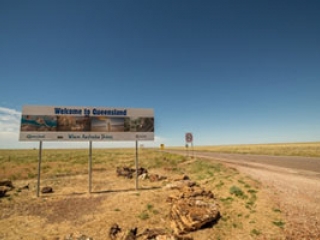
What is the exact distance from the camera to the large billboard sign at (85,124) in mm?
10539

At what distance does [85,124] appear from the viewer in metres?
11.1

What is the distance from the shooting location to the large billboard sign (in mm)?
10539

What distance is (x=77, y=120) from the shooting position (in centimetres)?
1108

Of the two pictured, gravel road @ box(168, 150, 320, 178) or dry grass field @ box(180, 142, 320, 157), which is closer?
gravel road @ box(168, 150, 320, 178)

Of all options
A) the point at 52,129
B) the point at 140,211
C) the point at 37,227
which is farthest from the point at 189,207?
the point at 52,129

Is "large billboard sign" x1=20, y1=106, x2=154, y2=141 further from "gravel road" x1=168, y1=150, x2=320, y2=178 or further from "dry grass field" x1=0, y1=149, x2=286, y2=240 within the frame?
"gravel road" x1=168, y1=150, x2=320, y2=178

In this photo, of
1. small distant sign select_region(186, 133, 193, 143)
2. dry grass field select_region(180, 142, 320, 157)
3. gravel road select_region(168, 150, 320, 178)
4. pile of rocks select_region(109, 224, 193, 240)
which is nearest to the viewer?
pile of rocks select_region(109, 224, 193, 240)

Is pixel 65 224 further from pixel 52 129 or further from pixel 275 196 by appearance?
pixel 275 196

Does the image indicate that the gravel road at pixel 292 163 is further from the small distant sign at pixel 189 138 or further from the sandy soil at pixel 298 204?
the small distant sign at pixel 189 138

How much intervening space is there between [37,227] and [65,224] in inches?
37.6

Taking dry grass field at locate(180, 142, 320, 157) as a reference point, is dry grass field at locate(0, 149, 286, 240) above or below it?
below

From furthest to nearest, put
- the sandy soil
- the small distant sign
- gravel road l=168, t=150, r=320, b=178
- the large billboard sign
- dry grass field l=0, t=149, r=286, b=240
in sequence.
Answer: the small distant sign, gravel road l=168, t=150, r=320, b=178, the large billboard sign, dry grass field l=0, t=149, r=286, b=240, the sandy soil

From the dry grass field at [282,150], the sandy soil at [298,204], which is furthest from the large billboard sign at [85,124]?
the dry grass field at [282,150]

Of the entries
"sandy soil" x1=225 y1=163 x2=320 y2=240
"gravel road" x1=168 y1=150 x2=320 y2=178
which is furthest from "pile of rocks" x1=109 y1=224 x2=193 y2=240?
"gravel road" x1=168 y1=150 x2=320 y2=178
